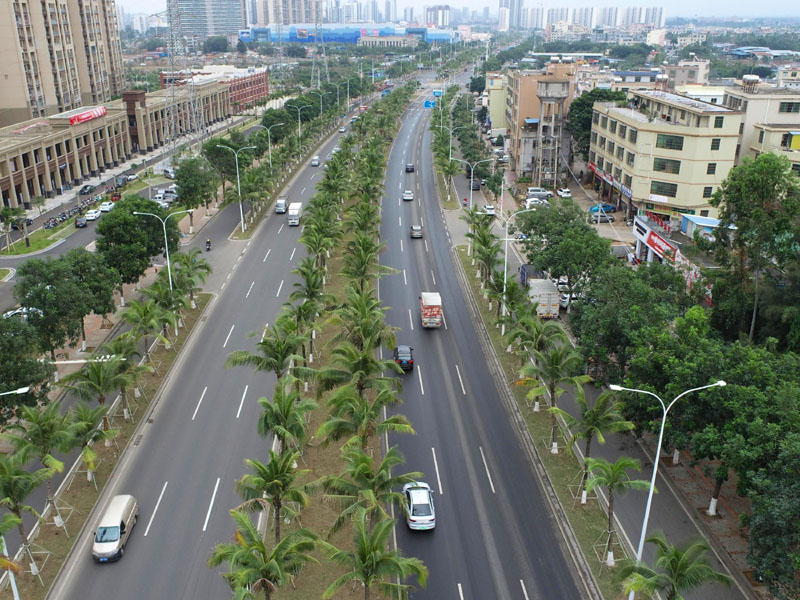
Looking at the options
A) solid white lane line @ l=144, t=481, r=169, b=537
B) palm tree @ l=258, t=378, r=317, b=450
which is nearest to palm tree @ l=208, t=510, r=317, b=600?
palm tree @ l=258, t=378, r=317, b=450

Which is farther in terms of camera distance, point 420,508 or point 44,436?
point 420,508

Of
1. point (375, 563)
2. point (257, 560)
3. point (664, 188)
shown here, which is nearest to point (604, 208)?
point (664, 188)

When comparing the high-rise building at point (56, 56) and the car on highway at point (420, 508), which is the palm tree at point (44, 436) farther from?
the high-rise building at point (56, 56)

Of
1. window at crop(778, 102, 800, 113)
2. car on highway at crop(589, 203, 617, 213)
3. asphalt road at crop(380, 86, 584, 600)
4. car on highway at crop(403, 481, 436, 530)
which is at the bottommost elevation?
asphalt road at crop(380, 86, 584, 600)

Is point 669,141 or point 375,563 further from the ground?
point 669,141

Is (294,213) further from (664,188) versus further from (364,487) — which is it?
(364,487)

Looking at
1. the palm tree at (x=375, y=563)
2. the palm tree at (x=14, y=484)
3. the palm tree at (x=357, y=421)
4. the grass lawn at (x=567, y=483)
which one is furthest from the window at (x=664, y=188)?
the palm tree at (x=14, y=484)

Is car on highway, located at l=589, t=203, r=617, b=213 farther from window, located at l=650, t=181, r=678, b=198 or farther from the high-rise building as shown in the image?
the high-rise building

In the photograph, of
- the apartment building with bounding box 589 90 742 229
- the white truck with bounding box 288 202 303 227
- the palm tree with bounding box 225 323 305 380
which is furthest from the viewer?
the white truck with bounding box 288 202 303 227
